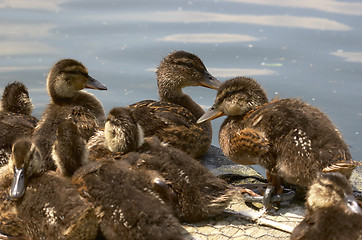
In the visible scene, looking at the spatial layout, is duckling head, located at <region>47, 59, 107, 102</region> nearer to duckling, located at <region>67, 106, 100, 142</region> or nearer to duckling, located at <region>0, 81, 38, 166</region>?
duckling, located at <region>0, 81, 38, 166</region>

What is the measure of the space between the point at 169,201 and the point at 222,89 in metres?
1.38

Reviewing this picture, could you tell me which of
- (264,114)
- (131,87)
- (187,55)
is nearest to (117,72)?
(131,87)

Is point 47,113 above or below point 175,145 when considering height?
above

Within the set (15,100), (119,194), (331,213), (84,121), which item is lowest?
(331,213)

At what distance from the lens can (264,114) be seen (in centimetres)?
461

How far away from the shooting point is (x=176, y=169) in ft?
13.9

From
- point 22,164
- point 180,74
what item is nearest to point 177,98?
point 180,74

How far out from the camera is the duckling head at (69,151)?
3992mm

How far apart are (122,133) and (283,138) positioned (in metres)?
1.16

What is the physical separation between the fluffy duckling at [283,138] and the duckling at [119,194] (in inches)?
37.8

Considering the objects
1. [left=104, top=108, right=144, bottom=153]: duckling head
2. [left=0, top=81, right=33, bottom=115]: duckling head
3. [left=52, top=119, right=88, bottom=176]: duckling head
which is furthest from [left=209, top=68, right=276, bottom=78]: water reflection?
[left=52, top=119, right=88, bottom=176]: duckling head

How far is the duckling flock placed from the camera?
3.67 m

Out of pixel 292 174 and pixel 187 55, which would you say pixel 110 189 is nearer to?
pixel 292 174

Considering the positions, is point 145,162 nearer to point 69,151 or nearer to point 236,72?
point 69,151
